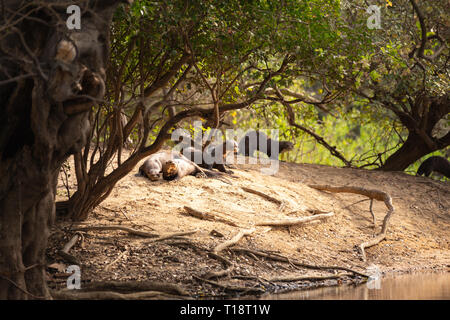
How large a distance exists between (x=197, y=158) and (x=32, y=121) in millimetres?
6495

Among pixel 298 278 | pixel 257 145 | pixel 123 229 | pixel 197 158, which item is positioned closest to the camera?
pixel 298 278

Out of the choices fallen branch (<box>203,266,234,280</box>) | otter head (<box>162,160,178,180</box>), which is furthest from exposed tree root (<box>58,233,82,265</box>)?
otter head (<box>162,160,178,180</box>)

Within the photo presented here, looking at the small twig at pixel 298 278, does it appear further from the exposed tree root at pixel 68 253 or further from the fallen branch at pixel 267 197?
the fallen branch at pixel 267 197

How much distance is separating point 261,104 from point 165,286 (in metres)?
5.72

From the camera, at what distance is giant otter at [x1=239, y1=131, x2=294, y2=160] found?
41.4 feet

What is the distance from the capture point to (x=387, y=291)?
6051 mm

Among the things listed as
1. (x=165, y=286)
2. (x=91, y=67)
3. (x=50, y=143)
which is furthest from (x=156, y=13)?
(x=165, y=286)

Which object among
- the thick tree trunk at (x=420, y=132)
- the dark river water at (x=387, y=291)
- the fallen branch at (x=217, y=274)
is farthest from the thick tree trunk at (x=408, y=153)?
the fallen branch at (x=217, y=274)

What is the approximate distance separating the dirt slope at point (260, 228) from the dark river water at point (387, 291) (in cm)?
68

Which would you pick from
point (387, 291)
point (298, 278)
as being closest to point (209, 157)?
point (298, 278)

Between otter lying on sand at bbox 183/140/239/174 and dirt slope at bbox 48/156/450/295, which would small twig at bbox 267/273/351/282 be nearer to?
dirt slope at bbox 48/156/450/295

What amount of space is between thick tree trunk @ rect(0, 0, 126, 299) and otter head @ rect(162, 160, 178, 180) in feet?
16.0

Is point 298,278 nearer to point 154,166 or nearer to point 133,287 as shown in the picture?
point 133,287

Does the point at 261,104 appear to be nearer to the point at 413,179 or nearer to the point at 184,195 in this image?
the point at 184,195
